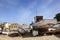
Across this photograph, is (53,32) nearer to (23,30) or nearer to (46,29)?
(46,29)

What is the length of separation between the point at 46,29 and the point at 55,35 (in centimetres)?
163

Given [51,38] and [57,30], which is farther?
[57,30]

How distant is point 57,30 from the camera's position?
54.9 ft

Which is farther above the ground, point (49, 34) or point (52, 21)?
point (52, 21)

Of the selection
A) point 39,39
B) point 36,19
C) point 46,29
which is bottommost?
point 39,39

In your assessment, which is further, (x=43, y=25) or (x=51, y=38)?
(x=43, y=25)

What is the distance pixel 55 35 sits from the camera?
16391mm

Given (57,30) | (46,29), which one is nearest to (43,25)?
(46,29)

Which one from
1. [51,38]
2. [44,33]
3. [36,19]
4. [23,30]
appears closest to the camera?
[51,38]

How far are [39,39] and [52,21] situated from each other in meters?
7.30

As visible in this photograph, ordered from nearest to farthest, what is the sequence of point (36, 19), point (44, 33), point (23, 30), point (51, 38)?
point (51, 38) → point (44, 33) → point (23, 30) → point (36, 19)

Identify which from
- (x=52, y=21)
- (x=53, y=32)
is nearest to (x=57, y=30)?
(x=53, y=32)

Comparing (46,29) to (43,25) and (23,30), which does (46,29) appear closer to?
(43,25)

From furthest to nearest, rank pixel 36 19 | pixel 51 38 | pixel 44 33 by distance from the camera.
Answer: pixel 36 19, pixel 44 33, pixel 51 38
